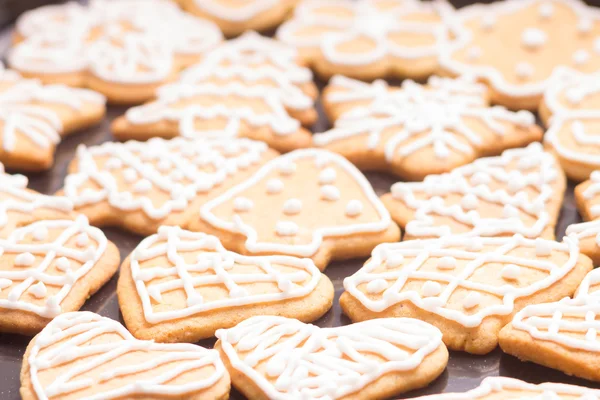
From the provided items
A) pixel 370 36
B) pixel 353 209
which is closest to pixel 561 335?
pixel 353 209

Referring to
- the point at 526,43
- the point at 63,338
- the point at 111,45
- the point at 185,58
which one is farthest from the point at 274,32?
the point at 63,338

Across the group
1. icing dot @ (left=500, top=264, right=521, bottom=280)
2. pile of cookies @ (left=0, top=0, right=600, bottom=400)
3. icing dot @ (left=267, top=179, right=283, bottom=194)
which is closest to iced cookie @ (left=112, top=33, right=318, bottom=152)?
pile of cookies @ (left=0, top=0, right=600, bottom=400)

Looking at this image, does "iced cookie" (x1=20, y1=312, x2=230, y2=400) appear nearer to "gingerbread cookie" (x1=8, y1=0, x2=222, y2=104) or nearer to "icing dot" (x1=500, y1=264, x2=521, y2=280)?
"icing dot" (x1=500, y1=264, x2=521, y2=280)

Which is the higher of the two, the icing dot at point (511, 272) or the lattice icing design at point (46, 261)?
the icing dot at point (511, 272)

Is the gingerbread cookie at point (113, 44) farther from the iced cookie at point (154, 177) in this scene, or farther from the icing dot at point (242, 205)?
the icing dot at point (242, 205)

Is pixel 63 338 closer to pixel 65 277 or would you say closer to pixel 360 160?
pixel 65 277

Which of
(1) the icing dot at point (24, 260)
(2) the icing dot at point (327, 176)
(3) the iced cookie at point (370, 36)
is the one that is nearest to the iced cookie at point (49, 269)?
(1) the icing dot at point (24, 260)

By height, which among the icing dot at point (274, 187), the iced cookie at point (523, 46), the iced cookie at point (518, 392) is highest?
the iced cookie at point (523, 46)
